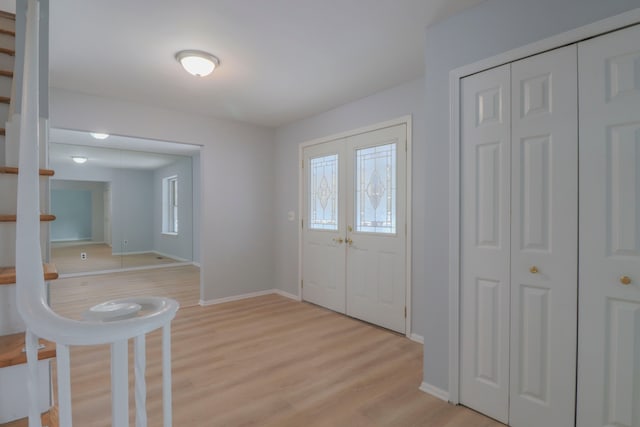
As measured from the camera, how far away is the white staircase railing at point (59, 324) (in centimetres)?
67

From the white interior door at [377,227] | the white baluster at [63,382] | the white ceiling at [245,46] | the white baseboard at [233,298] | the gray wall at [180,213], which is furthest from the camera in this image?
the gray wall at [180,213]

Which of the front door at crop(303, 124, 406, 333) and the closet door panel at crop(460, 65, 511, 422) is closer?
the closet door panel at crop(460, 65, 511, 422)

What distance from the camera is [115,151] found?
6.37 metres

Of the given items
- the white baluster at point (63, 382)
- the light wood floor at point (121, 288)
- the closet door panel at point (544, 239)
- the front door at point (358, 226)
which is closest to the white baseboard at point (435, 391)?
the closet door panel at point (544, 239)

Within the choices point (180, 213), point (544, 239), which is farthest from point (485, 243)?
point (180, 213)

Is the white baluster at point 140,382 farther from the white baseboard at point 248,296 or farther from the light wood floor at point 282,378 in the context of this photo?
the white baseboard at point 248,296

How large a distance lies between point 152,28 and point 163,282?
4.51 m

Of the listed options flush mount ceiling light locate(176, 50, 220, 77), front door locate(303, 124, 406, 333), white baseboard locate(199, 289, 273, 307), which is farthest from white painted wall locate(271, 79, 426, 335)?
flush mount ceiling light locate(176, 50, 220, 77)

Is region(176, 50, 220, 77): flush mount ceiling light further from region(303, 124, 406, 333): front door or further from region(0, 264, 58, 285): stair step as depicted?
region(0, 264, 58, 285): stair step

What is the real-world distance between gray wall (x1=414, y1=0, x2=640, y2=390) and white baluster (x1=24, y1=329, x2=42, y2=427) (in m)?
2.13

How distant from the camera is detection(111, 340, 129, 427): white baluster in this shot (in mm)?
720

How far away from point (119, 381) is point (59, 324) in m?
0.19

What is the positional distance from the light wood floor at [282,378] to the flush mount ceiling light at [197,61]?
249cm

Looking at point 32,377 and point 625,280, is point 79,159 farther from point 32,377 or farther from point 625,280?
point 625,280
